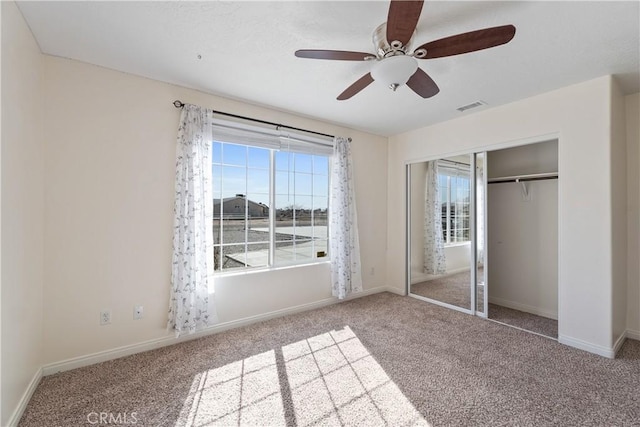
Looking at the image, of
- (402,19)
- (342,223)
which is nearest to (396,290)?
(342,223)

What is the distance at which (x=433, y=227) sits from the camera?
405cm

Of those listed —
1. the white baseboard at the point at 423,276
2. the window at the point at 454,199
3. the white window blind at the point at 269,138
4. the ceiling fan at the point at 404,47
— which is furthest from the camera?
the white baseboard at the point at 423,276

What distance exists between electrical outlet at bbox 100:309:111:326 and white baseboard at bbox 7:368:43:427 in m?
0.46

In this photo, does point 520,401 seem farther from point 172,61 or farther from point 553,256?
point 172,61

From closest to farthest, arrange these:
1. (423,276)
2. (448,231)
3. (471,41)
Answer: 1. (471,41)
2. (448,231)
3. (423,276)

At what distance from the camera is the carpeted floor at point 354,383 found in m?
1.74

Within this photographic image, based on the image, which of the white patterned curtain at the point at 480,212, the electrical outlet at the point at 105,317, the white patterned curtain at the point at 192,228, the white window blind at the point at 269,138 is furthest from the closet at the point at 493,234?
Answer: the electrical outlet at the point at 105,317

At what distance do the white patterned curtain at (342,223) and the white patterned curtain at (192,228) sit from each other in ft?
5.32

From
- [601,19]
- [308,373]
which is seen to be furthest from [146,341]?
[601,19]

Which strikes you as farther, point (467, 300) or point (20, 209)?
point (467, 300)

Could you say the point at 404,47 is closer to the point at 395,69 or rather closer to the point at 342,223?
the point at 395,69

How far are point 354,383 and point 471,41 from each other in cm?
239

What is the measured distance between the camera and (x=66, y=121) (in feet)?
7.28

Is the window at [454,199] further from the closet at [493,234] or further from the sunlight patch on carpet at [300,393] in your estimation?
the sunlight patch on carpet at [300,393]
